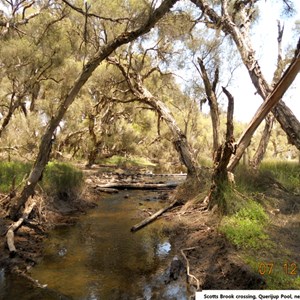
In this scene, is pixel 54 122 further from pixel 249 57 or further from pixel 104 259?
pixel 249 57

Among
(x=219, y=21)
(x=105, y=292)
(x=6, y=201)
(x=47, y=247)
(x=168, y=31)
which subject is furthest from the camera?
(x=168, y=31)

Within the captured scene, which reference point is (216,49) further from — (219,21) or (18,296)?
(18,296)

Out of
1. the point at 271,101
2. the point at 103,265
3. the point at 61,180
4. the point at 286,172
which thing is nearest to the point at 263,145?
the point at 286,172

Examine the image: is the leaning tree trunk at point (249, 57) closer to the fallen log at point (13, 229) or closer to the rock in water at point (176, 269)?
the rock in water at point (176, 269)

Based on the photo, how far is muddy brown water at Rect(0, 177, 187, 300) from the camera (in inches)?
212

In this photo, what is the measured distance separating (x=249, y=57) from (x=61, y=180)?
7.04m

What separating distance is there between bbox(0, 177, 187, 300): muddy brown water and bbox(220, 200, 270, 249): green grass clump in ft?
4.29

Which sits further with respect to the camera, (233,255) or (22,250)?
(22,250)

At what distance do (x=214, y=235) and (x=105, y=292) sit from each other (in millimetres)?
2681

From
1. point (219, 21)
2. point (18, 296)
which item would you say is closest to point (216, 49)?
point (219, 21)

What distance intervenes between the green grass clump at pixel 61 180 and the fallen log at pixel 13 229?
1846 mm

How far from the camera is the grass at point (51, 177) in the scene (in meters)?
10.2

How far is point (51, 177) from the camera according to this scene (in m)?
11.3

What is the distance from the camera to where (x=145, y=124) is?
33.6m
